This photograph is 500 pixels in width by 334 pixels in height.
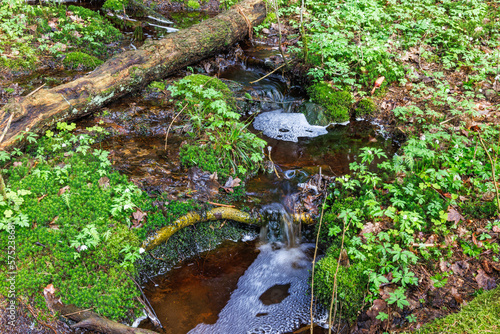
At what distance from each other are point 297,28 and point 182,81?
4.68 metres

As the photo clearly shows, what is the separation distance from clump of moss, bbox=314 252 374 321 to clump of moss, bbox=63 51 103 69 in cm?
705

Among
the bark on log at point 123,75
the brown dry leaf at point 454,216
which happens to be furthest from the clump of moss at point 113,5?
the brown dry leaf at point 454,216

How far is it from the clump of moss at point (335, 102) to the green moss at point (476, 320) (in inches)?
182

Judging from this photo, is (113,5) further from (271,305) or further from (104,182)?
(271,305)

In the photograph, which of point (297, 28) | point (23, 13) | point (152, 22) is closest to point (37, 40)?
point (23, 13)

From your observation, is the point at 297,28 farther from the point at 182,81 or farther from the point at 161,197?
the point at 161,197

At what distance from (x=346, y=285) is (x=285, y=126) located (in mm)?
4030

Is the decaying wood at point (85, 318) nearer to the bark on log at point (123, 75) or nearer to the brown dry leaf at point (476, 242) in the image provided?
the bark on log at point (123, 75)

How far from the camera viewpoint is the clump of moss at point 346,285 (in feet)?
11.6

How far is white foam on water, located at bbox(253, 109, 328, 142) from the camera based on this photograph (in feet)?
21.9

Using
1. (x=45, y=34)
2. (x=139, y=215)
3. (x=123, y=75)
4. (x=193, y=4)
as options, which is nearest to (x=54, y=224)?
(x=139, y=215)

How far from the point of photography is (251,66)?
27.9ft

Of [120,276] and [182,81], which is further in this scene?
[182,81]

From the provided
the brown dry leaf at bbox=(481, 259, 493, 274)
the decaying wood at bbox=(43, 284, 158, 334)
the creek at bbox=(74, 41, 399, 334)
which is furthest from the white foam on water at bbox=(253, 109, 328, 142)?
the decaying wood at bbox=(43, 284, 158, 334)
